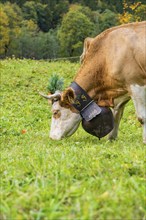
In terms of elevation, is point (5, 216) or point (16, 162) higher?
point (5, 216)

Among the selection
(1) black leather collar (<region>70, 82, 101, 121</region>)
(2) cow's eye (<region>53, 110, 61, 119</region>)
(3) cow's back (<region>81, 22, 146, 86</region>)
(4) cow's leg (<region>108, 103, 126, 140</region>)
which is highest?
(3) cow's back (<region>81, 22, 146, 86</region>)

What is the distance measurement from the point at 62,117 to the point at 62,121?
0.26ft

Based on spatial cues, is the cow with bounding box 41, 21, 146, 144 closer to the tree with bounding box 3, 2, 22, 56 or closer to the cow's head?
the cow's head

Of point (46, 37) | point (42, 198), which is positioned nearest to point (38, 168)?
point (42, 198)

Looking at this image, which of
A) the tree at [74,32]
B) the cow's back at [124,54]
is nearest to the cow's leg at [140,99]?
the cow's back at [124,54]

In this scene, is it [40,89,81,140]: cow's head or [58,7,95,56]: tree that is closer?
[40,89,81,140]: cow's head

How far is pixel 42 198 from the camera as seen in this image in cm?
392

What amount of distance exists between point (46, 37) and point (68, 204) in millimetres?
102165

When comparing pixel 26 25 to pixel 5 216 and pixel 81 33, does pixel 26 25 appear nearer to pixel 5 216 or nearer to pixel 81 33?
pixel 81 33

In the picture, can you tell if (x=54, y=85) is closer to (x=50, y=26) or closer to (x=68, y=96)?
(x=68, y=96)

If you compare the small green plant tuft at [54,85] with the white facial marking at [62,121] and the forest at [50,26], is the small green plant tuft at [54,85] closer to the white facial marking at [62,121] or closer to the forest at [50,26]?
the white facial marking at [62,121]

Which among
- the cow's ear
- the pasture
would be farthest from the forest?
the pasture

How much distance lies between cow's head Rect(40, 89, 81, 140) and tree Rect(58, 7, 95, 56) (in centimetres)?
7561

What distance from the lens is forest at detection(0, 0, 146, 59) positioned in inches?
3423
